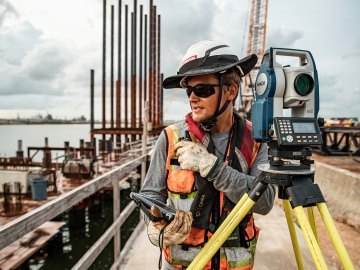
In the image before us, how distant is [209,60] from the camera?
165 centimetres

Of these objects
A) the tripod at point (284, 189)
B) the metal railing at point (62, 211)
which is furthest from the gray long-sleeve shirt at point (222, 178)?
the metal railing at point (62, 211)

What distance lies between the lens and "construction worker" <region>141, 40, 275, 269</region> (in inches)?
60.8

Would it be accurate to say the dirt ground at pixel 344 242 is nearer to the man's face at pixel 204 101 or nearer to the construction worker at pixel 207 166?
the construction worker at pixel 207 166

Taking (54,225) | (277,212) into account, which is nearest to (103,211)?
(54,225)

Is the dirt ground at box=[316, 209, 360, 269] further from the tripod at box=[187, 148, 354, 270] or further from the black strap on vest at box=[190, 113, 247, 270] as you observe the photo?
the tripod at box=[187, 148, 354, 270]

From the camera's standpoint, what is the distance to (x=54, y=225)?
10172mm

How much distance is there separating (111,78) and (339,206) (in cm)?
2341

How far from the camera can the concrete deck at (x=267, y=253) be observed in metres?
3.45

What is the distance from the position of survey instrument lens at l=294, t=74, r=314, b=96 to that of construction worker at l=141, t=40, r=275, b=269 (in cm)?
31

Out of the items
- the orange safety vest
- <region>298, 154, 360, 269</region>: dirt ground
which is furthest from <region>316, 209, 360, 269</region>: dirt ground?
the orange safety vest

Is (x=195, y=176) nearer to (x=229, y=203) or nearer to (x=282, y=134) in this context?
(x=229, y=203)

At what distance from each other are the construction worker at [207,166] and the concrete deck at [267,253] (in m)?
1.88

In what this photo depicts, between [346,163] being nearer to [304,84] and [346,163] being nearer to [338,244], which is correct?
[304,84]

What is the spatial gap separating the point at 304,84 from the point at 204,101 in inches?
21.1
